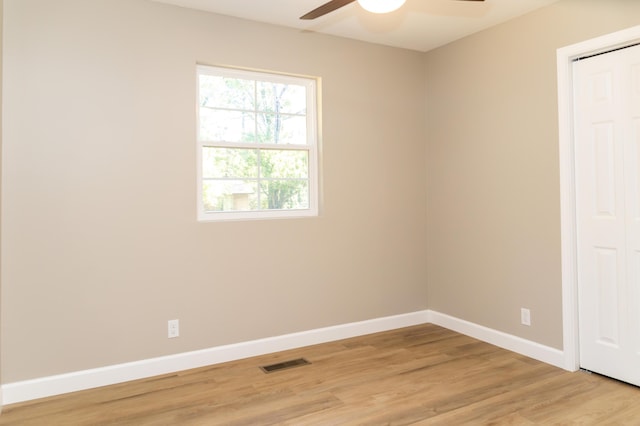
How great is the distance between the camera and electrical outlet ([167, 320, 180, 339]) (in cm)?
324

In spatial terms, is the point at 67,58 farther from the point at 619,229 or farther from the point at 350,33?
the point at 619,229

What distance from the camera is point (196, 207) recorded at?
3340 millimetres

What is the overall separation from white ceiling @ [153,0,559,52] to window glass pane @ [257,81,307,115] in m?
0.49

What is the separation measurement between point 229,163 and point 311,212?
2.73 feet

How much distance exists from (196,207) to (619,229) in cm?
294

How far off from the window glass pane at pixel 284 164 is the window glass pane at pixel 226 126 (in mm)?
199

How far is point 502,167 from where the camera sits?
366 centimetres

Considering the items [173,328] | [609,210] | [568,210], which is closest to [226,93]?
[173,328]

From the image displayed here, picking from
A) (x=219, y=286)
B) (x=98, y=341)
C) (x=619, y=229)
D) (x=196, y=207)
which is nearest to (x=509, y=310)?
(x=619, y=229)

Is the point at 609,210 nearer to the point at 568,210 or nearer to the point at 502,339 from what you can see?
the point at 568,210

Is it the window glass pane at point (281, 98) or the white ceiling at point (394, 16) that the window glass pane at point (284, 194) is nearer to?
the window glass pane at point (281, 98)

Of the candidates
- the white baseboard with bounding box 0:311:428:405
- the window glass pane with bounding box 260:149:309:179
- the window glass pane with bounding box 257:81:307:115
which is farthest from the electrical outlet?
the window glass pane with bounding box 257:81:307:115

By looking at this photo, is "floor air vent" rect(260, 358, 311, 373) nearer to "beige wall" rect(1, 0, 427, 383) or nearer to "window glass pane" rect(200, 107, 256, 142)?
"beige wall" rect(1, 0, 427, 383)

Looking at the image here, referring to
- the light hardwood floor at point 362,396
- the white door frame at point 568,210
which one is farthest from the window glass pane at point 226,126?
the white door frame at point 568,210
